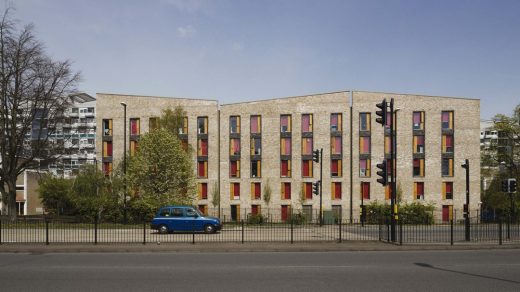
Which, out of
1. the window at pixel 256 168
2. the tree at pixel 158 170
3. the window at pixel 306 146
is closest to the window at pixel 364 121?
the window at pixel 306 146

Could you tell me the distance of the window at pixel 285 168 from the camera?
2029 inches

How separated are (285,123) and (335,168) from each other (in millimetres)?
7945

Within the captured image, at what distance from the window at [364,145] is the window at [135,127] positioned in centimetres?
2740

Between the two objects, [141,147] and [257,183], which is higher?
[141,147]

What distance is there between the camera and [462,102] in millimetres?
50312

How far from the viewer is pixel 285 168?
51.8 metres

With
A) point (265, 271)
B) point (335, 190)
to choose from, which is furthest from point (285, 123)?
point (265, 271)

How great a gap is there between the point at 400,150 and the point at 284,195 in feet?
47.1

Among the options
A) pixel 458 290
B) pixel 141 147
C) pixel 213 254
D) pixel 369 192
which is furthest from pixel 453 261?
pixel 369 192

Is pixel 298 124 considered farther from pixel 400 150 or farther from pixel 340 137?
pixel 400 150

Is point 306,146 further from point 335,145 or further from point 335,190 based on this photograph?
point 335,190

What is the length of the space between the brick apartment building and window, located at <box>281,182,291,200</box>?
119 millimetres

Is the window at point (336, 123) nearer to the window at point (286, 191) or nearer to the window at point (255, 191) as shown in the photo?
the window at point (286, 191)

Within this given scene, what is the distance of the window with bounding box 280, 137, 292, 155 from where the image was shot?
170ft
